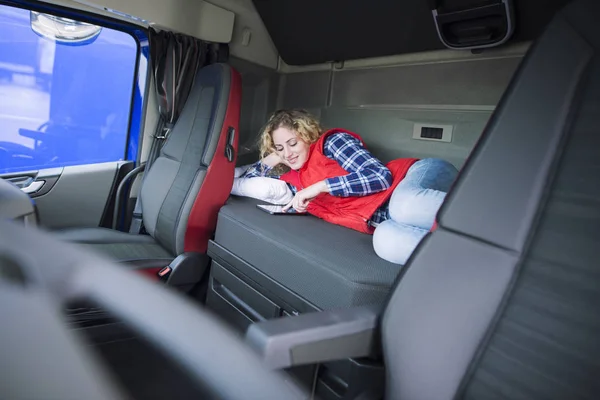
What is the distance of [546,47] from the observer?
0.65 metres

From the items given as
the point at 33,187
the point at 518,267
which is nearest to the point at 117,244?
the point at 33,187

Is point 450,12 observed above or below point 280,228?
above

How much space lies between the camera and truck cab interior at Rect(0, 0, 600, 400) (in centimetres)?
49

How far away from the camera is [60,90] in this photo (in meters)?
2.22

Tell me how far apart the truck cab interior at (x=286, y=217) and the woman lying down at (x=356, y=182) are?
0.12 meters

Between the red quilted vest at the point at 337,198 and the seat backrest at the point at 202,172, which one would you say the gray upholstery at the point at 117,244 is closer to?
the seat backrest at the point at 202,172

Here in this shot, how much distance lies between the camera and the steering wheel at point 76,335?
350 millimetres

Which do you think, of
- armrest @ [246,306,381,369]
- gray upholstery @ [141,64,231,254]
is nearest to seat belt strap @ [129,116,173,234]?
gray upholstery @ [141,64,231,254]

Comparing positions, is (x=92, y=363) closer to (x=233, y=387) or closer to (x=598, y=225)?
(x=233, y=387)

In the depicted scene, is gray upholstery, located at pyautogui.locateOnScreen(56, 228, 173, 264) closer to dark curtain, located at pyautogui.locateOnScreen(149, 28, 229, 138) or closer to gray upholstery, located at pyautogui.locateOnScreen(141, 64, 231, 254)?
gray upholstery, located at pyautogui.locateOnScreen(141, 64, 231, 254)

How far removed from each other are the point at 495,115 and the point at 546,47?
0.40 ft

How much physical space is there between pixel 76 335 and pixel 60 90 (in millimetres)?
2212

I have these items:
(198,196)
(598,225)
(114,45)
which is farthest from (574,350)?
(114,45)

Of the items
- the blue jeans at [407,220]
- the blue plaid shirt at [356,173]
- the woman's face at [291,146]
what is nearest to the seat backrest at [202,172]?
the woman's face at [291,146]
